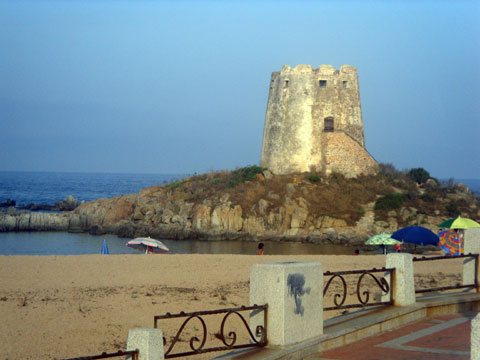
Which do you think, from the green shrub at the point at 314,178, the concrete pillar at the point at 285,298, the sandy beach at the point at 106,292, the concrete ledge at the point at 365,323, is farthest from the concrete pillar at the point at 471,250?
the green shrub at the point at 314,178

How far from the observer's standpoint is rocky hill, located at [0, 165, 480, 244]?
4147 centimetres

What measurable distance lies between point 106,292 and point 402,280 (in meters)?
8.11

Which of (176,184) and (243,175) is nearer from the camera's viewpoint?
(243,175)

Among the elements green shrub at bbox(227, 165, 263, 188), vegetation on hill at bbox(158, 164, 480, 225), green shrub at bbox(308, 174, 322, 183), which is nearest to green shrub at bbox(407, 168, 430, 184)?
vegetation on hill at bbox(158, 164, 480, 225)

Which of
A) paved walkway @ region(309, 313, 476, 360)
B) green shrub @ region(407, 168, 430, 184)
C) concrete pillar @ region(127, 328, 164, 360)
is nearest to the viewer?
concrete pillar @ region(127, 328, 164, 360)

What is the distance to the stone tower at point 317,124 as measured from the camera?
47.3 m

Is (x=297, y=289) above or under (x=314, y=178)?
under

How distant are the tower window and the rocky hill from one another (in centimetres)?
401

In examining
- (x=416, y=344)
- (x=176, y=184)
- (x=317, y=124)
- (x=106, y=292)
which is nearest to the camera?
(x=416, y=344)

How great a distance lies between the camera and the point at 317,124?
1890 inches

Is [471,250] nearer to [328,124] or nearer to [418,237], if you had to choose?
[418,237]

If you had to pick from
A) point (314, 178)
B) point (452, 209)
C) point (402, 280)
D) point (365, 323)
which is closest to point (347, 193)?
point (314, 178)

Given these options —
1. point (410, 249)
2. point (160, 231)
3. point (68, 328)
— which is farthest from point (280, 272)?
point (160, 231)

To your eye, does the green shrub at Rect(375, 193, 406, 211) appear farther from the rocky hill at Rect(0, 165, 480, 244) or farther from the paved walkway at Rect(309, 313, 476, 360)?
the paved walkway at Rect(309, 313, 476, 360)
